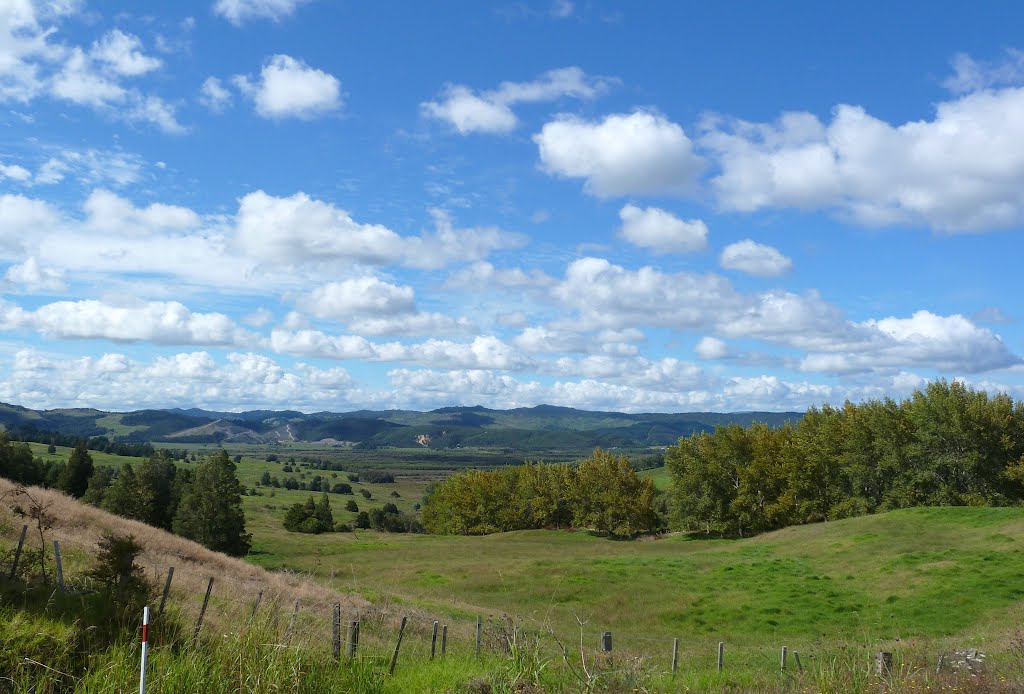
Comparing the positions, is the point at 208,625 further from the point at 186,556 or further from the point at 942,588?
the point at 942,588

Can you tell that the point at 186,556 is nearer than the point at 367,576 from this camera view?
Yes

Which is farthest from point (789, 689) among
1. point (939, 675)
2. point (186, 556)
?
point (186, 556)

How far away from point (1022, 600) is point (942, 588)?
3703 millimetres

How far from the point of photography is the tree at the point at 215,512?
63250 millimetres

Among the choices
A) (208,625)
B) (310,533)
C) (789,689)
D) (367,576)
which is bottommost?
(310,533)

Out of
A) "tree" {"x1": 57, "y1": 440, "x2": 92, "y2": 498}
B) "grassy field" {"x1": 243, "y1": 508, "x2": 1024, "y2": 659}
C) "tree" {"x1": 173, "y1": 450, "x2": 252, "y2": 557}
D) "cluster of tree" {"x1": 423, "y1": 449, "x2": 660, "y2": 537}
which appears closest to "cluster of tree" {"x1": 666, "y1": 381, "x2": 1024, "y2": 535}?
"cluster of tree" {"x1": 423, "y1": 449, "x2": 660, "y2": 537}

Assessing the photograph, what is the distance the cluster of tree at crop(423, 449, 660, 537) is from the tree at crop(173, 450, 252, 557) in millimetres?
34923

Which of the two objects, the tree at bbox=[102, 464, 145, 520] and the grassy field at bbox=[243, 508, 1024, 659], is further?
the tree at bbox=[102, 464, 145, 520]

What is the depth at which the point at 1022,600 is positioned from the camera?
95.3ft

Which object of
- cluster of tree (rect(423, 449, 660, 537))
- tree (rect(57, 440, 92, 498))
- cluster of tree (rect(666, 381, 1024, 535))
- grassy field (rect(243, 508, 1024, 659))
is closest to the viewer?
grassy field (rect(243, 508, 1024, 659))

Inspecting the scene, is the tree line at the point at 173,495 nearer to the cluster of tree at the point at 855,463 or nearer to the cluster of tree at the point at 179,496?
the cluster of tree at the point at 179,496

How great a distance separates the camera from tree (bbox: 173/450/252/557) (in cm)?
6325

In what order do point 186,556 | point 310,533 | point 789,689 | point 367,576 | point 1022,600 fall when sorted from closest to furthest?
point 789,689
point 1022,600
point 186,556
point 367,576
point 310,533

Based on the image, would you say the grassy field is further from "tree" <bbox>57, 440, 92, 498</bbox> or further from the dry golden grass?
"tree" <bbox>57, 440, 92, 498</bbox>
